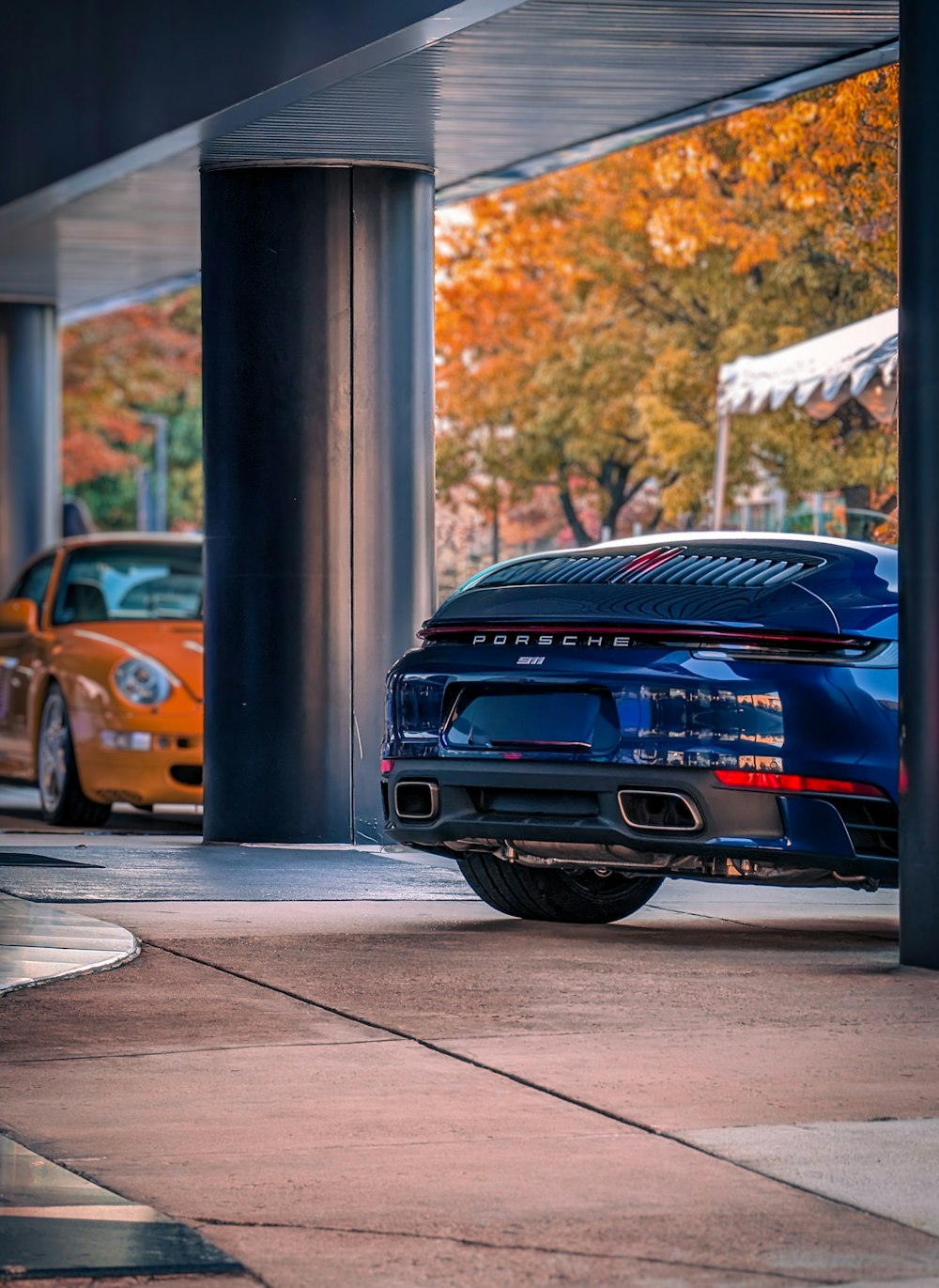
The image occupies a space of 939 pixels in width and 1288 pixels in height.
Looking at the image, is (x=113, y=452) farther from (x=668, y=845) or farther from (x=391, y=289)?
(x=668, y=845)

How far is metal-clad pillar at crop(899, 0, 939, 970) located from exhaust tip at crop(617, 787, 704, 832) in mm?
→ 643

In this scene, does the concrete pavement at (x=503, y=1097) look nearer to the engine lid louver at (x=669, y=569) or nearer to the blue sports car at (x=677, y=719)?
the blue sports car at (x=677, y=719)

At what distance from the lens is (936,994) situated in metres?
6.91

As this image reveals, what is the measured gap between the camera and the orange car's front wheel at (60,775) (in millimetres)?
13289

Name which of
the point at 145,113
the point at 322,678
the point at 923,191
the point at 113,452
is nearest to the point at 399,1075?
the point at 923,191

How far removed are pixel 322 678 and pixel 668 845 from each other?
4577 mm

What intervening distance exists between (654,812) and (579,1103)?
2155mm

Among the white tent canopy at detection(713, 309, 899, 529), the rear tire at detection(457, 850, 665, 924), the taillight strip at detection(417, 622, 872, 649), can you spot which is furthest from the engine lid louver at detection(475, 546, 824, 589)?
the white tent canopy at detection(713, 309, 899, 529)

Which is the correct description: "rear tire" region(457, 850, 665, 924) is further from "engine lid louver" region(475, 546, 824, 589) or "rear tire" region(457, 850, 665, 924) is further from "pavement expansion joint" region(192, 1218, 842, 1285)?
"pavement expansion joint" region(192, 1218, 842, 1285)

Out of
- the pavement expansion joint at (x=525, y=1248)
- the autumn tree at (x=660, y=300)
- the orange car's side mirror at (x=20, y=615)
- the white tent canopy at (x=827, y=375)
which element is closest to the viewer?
the pavement expansion joint at (x=525, y=1248)

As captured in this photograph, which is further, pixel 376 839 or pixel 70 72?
pixel 70 72

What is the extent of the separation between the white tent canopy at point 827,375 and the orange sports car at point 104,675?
13.4 ft

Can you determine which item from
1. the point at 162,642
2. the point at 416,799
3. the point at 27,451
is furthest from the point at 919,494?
the point at 27,451

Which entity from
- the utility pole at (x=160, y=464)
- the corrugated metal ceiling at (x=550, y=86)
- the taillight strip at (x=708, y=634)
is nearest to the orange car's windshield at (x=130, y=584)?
the corrugated metal ceiling at (x=550, y=86)
